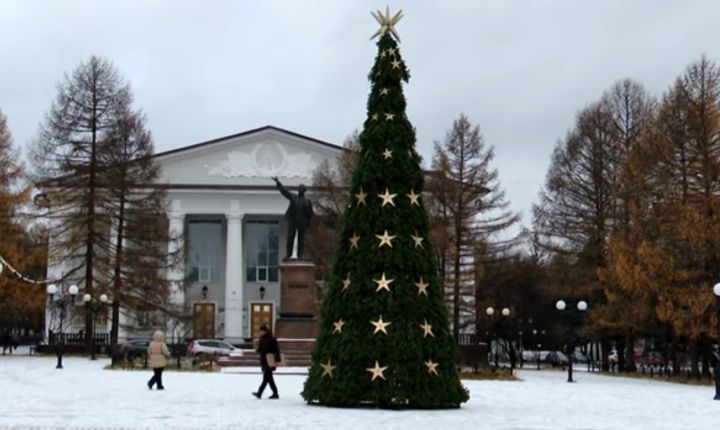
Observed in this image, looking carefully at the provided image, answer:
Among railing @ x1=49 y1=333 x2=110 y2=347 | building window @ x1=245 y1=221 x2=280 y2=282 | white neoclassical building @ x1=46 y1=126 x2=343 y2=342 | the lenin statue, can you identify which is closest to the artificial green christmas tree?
the lenin statue

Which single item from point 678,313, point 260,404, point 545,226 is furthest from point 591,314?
point 260,404

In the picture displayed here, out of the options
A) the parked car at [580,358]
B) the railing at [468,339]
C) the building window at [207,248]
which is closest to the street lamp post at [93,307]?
the building window at [207,248]

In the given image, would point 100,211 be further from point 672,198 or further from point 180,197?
point 672,198

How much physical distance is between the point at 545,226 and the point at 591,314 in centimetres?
639

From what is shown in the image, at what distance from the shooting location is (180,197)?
6375 cm

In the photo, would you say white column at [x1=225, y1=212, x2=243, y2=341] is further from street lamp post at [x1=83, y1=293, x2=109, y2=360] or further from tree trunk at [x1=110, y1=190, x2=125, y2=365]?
tree trunk at [x1=110, y1=190, x2=125, y2=365]

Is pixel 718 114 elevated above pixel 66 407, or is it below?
above

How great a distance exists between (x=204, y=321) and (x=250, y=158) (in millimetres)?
10651

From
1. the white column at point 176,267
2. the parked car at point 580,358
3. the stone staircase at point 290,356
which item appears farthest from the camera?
the parked car at point 580,358

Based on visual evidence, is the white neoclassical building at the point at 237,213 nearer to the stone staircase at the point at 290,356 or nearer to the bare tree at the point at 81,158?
the bare tree at the point at 81,158

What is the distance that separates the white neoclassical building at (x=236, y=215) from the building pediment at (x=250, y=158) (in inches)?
2.5

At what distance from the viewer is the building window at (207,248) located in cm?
6588

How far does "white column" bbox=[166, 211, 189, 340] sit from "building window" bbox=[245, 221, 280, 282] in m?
4.65

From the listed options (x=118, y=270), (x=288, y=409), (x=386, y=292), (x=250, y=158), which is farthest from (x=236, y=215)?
(x=386, y=292)
